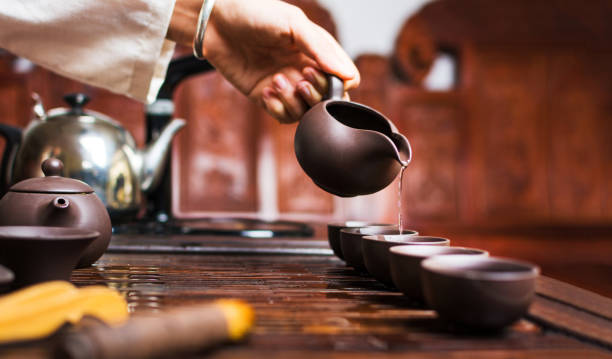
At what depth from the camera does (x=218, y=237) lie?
120cm

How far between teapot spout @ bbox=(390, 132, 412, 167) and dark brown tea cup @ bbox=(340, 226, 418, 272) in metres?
0.11

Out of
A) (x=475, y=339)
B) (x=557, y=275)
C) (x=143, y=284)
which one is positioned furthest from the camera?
(x=557, y=275)

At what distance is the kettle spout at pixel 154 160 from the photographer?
1376 millimetres

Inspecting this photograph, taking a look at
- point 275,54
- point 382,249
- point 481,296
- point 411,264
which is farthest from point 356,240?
point 275,54

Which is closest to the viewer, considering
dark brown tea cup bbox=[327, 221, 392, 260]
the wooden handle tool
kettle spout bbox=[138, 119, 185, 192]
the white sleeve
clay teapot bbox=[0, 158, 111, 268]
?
the wooden handle tool

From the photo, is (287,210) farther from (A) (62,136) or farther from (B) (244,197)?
(A) (62,136)

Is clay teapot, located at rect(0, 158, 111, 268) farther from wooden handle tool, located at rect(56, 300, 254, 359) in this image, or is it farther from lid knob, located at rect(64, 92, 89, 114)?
lid knob, located at rect(64, 92, 89, 114)

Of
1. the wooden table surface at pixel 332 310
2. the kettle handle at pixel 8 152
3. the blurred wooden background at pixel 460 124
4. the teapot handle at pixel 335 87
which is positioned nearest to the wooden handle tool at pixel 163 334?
the wooden table surface at pixel 332 310

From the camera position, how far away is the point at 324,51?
958 millimetres

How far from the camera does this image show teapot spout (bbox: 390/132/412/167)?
0.74 meters

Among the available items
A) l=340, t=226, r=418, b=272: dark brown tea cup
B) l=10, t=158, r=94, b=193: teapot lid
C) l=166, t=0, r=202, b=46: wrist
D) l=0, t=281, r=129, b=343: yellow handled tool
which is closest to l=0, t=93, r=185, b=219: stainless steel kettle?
l=166, t=0, r=202, b=46: wrist

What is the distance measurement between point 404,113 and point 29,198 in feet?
10.8

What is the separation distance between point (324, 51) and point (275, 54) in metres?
0.24

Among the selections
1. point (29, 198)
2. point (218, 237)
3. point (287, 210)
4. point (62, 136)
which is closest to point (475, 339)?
point (29, 198)
